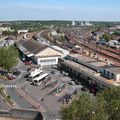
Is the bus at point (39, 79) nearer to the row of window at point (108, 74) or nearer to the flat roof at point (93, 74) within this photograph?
the flat roof at point (93, 74)

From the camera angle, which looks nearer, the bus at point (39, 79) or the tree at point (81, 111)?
the tree at point (81, 111)

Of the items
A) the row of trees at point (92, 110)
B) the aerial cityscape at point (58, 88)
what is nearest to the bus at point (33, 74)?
the aerial cityscape at point (58, 88)

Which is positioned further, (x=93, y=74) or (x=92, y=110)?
(x=93, y=74)

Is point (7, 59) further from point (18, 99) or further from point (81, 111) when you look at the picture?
point (81, 111)

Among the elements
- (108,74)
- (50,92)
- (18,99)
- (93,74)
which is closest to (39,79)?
(50,92)

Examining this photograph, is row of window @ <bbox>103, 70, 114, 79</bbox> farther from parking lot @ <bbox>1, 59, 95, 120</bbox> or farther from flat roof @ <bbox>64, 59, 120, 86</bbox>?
parking lot @ <bbox>1, 59, 95, 120</bbox>

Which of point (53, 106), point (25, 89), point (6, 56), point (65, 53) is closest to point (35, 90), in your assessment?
point (25, 89)

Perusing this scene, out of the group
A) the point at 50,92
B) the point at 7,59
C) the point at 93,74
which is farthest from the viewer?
the point at 7,59

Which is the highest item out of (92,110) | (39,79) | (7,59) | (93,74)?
(92,110)

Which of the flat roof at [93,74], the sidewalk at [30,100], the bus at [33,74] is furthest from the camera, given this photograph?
the bus at [33,74]

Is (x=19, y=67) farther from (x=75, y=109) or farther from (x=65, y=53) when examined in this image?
(x=75, y=109)

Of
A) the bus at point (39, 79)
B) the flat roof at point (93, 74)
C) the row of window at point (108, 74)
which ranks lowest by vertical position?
the bus at point (39, 79)
